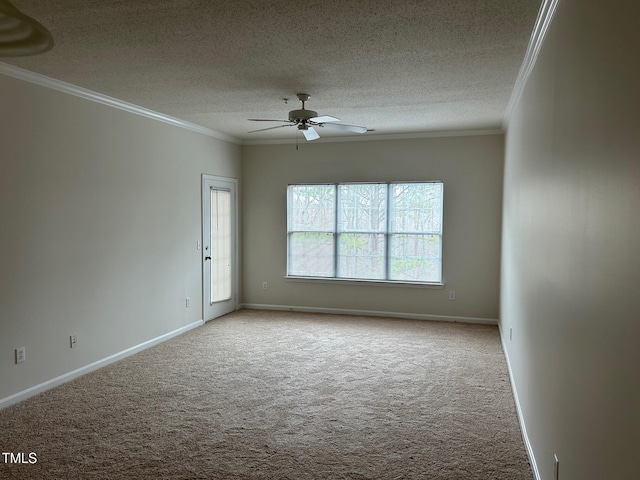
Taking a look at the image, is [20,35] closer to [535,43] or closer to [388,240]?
[535,43]

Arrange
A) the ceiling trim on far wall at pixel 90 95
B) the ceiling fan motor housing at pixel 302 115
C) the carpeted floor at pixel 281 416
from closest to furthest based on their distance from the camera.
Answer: the carpeted floor at pixel 281 416 < the ceiling trim on far wall at pixel 90 95 < the ceiling fan motor housing at pixel 302 115

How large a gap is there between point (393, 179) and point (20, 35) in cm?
537

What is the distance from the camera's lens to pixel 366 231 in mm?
6715

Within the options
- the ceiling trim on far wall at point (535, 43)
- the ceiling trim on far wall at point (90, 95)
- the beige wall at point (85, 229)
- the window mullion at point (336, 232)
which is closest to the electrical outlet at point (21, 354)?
the beige wall at point (85, 229)

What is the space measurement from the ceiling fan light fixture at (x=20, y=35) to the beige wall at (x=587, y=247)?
5.89ft

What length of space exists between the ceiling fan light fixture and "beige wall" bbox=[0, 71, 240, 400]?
2.21 meters

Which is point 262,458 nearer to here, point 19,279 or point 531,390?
point 531,390

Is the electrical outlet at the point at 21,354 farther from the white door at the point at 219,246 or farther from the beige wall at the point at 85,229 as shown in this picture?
the white door at the point at 219,246

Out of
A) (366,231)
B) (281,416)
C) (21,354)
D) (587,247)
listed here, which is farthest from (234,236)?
(587,247)

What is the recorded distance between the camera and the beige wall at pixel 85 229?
361 cm

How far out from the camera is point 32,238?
373cm

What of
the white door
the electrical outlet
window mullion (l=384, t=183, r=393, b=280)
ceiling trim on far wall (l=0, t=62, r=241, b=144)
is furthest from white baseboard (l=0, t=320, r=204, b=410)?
window mullion (l=384, t=183, r=393, b=280)

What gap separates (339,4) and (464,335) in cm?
433

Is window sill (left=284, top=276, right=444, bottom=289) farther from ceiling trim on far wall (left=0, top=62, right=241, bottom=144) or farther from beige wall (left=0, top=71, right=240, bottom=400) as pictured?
ceiling trim on far wall (left=0, top=62, right=241, bottom=144)
